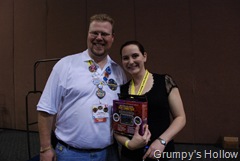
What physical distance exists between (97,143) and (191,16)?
2.89 m

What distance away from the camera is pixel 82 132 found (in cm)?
125

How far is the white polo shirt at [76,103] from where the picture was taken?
1258 mm

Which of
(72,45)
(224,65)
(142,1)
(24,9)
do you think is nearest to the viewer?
(224,65)

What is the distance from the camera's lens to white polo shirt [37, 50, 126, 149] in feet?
4.13

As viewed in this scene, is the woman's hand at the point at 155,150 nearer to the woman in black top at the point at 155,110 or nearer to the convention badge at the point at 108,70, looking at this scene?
the woman in black top at the point at 155,110

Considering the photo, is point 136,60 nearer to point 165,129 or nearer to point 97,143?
point 165,129

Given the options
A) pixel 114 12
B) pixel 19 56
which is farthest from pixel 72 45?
pixel 19 56

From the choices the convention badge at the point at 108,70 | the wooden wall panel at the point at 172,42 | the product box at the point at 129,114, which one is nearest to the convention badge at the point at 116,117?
the product box at the point at 129,114

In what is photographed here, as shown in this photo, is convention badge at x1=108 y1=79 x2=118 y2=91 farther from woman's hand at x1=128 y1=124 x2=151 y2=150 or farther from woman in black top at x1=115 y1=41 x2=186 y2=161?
woman's hand at x1=128 y1=124 x2=151 y2=150

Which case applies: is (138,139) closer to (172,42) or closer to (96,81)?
(96,81)

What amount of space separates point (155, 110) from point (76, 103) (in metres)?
0.50

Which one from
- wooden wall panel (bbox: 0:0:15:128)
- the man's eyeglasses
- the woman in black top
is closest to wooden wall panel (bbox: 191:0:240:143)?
the woman in black top

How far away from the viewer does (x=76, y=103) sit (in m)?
1.29

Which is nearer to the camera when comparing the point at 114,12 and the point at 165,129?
the point at 165,129
